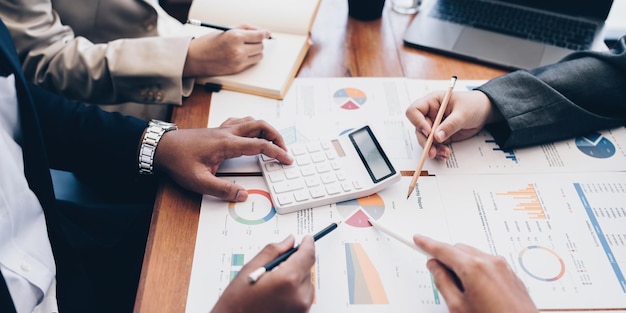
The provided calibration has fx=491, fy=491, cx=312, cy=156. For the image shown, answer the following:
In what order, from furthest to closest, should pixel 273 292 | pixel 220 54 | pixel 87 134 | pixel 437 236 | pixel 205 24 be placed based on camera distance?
1. pixel 205 24
2. pixel 220 54
3. pixel 87 134
4. pixel 437 236
5. pixel 273 292

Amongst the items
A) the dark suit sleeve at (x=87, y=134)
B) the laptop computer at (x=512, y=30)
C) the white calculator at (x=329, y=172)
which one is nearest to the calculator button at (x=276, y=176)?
the white calculator at (x=329, y=172)

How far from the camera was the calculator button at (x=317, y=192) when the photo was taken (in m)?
0.73

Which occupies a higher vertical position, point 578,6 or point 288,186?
point 578,6

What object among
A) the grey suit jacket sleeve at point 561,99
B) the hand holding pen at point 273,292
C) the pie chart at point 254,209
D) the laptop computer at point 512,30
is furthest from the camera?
the laptop computer at point 512,30

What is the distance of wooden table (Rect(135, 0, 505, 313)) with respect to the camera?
0.64m

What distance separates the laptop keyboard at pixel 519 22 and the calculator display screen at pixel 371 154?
44 centimetres

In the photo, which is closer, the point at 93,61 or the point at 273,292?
the point at 273,292

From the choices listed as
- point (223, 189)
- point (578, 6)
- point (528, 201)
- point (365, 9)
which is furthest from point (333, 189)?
point (578, 6)

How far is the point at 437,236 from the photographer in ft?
2.30

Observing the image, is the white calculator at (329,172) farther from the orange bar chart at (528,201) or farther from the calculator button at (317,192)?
the orange bar chart at (528,201)

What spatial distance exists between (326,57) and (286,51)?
0.30 feet

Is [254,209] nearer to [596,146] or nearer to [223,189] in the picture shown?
[223,189]

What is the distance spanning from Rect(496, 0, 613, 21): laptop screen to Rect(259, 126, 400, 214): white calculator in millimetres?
562

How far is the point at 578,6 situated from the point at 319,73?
0.57 metres
